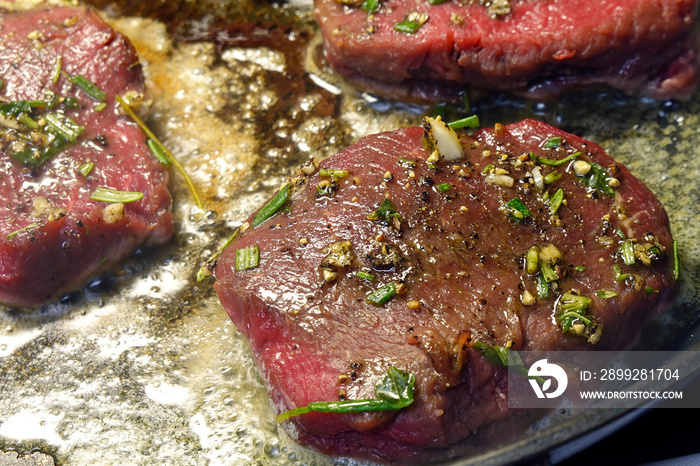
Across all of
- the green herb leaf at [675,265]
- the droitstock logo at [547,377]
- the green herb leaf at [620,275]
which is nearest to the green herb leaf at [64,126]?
the droitstock logo at [547,377]

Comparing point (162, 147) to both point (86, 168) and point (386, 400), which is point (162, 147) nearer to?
point (86, 168)

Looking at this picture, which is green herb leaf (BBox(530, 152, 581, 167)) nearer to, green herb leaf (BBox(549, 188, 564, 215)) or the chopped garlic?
green herb leaf (BBox(549, 188, 564, 215))

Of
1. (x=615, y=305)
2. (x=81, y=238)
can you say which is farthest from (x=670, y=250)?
(x=81, y=238)

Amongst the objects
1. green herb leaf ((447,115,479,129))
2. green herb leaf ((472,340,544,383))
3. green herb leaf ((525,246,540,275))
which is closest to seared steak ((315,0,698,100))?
green herb leaf ((447,115,479,129))

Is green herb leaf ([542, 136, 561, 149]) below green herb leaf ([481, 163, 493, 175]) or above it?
above

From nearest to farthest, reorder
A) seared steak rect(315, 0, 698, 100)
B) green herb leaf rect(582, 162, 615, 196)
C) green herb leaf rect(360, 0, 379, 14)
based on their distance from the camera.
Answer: green herb leaf rect(582, 162, 615, 196) < seared steak rect(315, 0, 698, 100) < green herb leaf rect(360, 0, 379, 14)

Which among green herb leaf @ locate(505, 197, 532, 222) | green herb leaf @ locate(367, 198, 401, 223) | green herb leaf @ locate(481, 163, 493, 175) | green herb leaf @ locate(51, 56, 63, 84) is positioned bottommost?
green herb leaf @ locate(51, 56, 63, 84)
